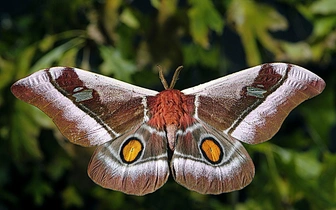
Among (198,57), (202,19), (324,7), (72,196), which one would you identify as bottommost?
(72,196)

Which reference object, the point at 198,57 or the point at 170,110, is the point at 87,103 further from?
the point at 198,57

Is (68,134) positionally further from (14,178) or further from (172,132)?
(14,178)

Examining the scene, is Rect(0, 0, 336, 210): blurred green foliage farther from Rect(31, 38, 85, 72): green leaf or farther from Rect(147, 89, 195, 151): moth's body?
Rect(147, 89, 195, 151): moth's body

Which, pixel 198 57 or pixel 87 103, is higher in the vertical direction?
pixel 87 103

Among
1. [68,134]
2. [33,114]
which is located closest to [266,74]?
[68,134]

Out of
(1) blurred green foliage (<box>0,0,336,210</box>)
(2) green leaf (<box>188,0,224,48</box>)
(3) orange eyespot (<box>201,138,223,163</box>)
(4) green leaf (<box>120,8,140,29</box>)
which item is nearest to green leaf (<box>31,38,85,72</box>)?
(1) blurred green foliage (<box>0,0,336,210</box>)

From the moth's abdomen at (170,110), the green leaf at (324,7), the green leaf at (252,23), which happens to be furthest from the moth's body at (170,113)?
the green leaf at (324,7)

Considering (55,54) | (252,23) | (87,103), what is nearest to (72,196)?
(55,54)
